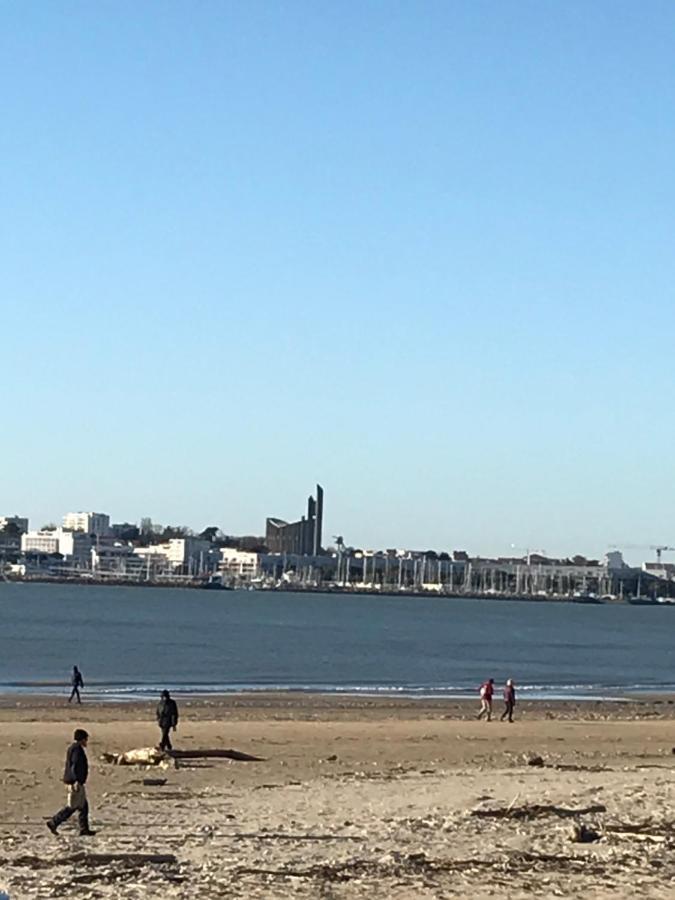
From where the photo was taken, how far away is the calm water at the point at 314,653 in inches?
2322

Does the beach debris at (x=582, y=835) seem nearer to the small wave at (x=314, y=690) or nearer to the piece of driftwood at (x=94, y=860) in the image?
the piece of driftwood at (x=94, y=860)

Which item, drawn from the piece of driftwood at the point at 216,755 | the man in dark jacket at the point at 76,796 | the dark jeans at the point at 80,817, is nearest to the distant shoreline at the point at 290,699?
the piece of driftwood at the point at 216,755

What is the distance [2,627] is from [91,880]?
96738mm

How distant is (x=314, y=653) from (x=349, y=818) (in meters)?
67.0

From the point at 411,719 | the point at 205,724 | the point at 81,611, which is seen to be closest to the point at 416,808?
the point at 205,724

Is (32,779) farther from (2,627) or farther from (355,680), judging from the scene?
(2,627)

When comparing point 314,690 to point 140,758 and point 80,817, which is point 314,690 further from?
point 80,817

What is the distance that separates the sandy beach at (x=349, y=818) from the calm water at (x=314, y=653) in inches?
891

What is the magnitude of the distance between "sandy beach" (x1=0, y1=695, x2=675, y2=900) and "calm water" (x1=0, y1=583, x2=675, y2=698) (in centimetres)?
2263

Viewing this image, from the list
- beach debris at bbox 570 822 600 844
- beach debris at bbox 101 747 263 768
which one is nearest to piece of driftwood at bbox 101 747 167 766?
beach debris at bbox 101 747 263 768

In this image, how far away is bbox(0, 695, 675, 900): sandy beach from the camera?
12.8 meters

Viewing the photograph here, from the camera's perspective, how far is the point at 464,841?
14977mm

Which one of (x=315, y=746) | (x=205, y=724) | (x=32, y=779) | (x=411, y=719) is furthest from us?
(x=411, y=719)

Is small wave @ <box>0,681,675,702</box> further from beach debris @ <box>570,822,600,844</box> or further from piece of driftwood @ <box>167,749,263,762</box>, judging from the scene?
beach debris @ <box>570,822,600,844</box>
